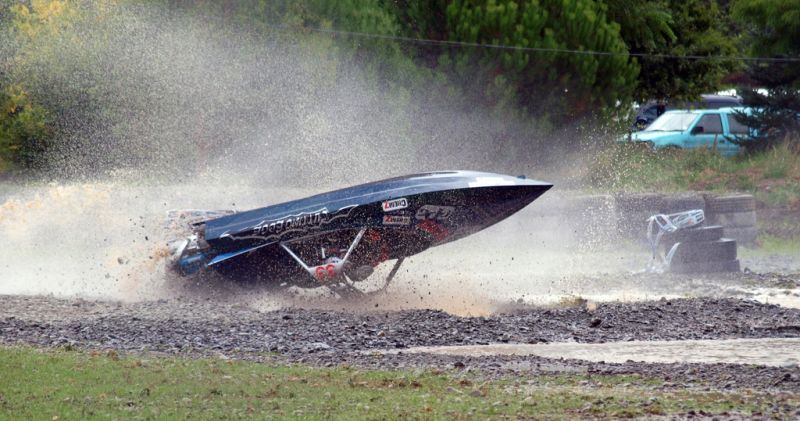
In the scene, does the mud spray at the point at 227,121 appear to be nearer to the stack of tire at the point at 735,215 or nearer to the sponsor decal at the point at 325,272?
the stack of tire at the point at 735,215

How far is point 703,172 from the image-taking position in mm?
25594

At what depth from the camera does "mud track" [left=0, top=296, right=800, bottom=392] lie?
33.0 ft

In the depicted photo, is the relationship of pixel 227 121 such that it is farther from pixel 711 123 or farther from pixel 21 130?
pixel 711 123

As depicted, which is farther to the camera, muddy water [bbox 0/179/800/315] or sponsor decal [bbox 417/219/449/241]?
muddy water [bbox 0/179/800/315]

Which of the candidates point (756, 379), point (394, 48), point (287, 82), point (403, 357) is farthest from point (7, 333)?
point (394, 48)

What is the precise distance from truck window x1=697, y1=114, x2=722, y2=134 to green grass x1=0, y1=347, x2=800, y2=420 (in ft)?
84.0

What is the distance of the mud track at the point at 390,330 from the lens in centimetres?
1006

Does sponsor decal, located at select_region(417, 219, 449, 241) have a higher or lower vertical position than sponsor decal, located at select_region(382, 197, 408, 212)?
lower

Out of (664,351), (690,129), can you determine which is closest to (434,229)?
(664,351)

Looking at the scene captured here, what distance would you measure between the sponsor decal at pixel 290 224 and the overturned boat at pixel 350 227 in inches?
0.5

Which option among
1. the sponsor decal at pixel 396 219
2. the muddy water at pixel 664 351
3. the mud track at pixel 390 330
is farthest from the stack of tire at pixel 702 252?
the muddy water at pixel 664 351

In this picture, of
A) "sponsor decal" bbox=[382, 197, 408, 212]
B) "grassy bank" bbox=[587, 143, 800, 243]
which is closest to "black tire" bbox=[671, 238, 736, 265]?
"sponsor decal" bbox=[382, 197, 408, 212]

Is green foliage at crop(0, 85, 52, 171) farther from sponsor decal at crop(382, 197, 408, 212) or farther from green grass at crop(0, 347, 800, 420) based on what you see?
green grass at crop(0, 347, 800, 420)

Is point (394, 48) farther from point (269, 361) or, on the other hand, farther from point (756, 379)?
point (756, 379)
